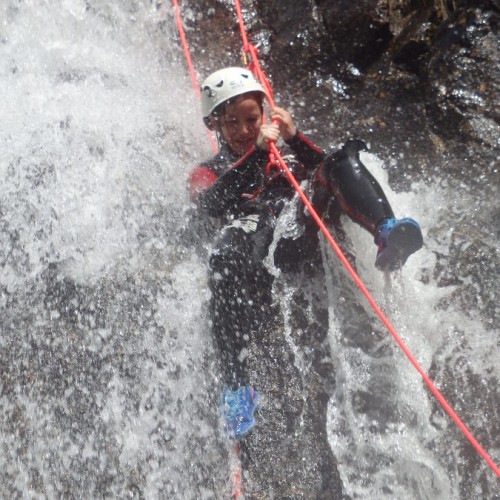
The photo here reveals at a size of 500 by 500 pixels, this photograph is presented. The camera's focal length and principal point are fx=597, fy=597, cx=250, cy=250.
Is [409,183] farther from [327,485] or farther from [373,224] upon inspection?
[327,485]

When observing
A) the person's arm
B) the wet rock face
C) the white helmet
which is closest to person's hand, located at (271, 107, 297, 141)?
the person's arm

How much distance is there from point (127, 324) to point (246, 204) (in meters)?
0.82

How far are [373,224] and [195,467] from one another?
4.21ft

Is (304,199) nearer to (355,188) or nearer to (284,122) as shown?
(355,188)

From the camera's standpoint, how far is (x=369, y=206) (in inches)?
93.1

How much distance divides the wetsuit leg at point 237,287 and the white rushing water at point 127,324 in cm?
10

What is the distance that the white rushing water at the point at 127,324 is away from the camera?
2.54 m

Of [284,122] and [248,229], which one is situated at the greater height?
[284,122]

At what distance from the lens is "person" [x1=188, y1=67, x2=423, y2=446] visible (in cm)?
259

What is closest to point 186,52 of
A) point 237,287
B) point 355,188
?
point 237,287

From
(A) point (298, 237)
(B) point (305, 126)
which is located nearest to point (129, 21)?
(B) point (305, 126)

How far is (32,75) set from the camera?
3881 mm

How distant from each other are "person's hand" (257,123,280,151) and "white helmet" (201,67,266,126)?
366 millimetres

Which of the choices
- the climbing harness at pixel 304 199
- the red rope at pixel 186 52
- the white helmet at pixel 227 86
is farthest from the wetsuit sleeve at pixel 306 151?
the red rope at pixel 186 52
